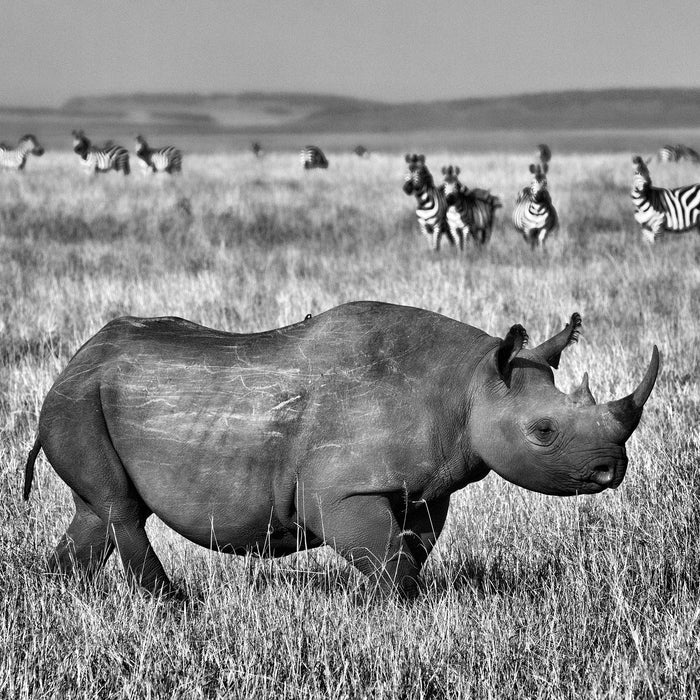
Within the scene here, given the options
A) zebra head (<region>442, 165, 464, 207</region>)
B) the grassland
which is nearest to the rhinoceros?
the grassland

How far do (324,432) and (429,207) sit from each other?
14718 millimetres

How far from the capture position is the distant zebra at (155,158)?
36.3m

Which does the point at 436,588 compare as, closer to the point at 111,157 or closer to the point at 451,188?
the point at 451,188

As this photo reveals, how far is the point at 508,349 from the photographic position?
3422 millimetres

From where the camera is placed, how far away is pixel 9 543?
455 cm

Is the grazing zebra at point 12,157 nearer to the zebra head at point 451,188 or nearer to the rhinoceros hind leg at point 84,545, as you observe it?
the zebra head at point 451,188

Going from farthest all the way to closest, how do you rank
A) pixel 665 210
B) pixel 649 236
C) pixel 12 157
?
pixel 12 157, pixel 665 210, pixel 649 236

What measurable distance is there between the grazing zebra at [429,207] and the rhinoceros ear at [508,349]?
42.7ft

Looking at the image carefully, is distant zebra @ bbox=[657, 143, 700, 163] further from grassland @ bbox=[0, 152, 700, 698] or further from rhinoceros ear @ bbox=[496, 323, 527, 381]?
rhinoceros ear @ bbox=[496, 323, 527, 381]

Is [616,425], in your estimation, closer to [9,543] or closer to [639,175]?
[9,543]

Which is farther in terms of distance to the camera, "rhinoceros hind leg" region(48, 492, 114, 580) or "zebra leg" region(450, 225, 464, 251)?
"zebra leg" region(450, 225, 464, 251)

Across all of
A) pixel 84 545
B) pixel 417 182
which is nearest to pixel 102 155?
pixel 417 182

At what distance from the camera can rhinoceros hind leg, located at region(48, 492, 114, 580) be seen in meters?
3.97

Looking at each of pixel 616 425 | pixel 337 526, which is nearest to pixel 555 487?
pixel 616 425
